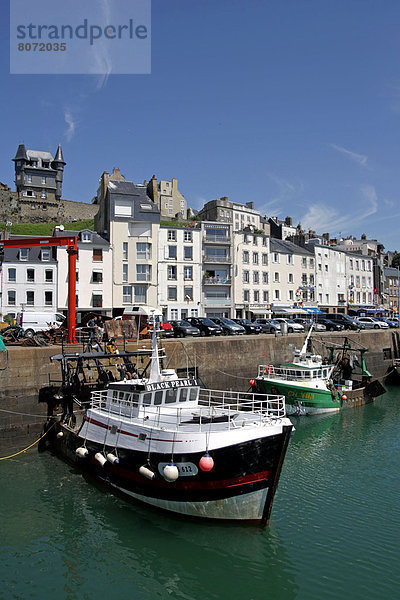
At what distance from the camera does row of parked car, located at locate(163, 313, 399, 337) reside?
116 ft

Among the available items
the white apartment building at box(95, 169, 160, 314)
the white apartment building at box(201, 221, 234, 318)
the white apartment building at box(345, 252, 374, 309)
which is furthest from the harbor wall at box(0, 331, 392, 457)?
the white apartment building at box(345, 252, 374, 309)

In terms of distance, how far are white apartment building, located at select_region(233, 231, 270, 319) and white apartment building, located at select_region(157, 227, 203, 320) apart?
213 inches

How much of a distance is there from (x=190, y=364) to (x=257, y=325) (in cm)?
1404

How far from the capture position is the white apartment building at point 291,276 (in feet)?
203

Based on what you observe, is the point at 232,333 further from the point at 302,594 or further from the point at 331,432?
the point at 302,594

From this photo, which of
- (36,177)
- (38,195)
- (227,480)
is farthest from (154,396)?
(36,177)

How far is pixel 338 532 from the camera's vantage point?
43.1 feet

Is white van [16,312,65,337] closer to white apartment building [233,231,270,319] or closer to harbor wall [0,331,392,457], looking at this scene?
harbor wall [0,331,392,457]

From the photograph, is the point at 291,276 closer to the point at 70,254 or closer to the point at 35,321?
the point at 35,321

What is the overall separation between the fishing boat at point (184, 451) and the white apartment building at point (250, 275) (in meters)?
40.8

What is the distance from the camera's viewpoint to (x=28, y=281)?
156 ft

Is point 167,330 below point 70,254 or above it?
below

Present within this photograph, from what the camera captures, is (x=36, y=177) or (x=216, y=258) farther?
(x=36, y=177)

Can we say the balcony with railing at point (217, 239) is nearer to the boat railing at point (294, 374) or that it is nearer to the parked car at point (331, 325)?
the parked car at point (331, 325)
